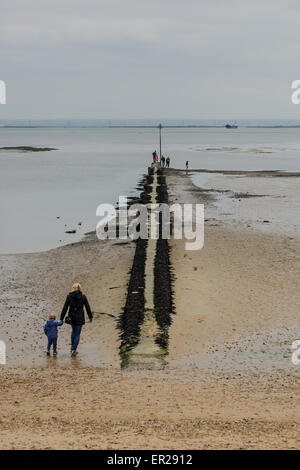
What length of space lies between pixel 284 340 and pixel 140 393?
5.11 meters

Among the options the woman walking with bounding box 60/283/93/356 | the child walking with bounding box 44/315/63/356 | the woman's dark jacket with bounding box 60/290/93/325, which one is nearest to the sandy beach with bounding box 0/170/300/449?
the child walking with bounding box 44/315/63/356

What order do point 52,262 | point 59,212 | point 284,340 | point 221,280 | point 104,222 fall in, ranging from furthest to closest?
point 59,212, point 104,222, point 52,262, point 221,280, point 284,340

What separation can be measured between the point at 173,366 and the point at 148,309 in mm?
3566

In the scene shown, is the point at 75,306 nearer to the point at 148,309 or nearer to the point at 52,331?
the point at 52,331

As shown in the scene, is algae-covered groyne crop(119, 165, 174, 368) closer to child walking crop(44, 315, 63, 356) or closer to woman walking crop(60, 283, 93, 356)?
woman walking crop(60, 283, 93, 356)

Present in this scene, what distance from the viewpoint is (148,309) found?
1697 centimetres

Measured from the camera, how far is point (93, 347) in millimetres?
15164

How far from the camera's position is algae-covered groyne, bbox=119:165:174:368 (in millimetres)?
14190

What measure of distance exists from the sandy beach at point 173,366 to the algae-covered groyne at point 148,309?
1.09 ft

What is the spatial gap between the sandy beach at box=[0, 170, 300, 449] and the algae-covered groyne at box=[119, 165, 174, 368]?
332mm

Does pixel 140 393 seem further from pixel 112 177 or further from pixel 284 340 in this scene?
pixel 112 177

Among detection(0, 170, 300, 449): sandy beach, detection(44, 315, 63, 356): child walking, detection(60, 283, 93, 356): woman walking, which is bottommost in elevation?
detection(0, 170, 300, 449): sandy beach
